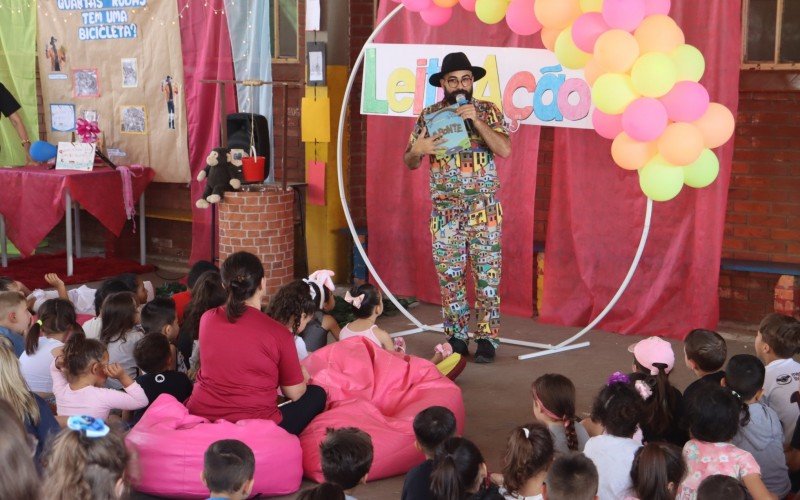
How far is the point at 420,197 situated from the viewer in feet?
22.9

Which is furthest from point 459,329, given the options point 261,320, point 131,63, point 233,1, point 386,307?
point 131,63

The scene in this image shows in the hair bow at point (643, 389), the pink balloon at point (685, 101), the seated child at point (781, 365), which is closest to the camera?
the hair bow at point (643, 389)

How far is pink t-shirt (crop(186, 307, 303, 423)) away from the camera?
394 cm

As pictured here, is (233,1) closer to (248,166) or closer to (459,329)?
(248,166)

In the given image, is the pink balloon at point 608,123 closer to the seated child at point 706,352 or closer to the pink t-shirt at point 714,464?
the seated child at point 706,352

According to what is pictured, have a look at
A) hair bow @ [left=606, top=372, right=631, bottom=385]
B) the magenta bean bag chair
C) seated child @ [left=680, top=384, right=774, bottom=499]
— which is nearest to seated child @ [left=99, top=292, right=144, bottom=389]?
the magenta bean bag chair

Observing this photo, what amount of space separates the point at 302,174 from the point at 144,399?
12.6 feet

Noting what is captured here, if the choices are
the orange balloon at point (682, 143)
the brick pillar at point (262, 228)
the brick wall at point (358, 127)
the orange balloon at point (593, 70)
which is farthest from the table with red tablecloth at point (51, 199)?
the orange balloon at point (682, 143)

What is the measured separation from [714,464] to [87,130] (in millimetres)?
6338

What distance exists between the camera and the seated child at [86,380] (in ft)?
13.0

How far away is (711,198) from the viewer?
5820mm

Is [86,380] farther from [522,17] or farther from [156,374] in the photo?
[522,17]

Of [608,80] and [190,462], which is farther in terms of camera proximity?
[608,80]

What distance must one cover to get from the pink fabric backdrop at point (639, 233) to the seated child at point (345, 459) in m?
3.27
